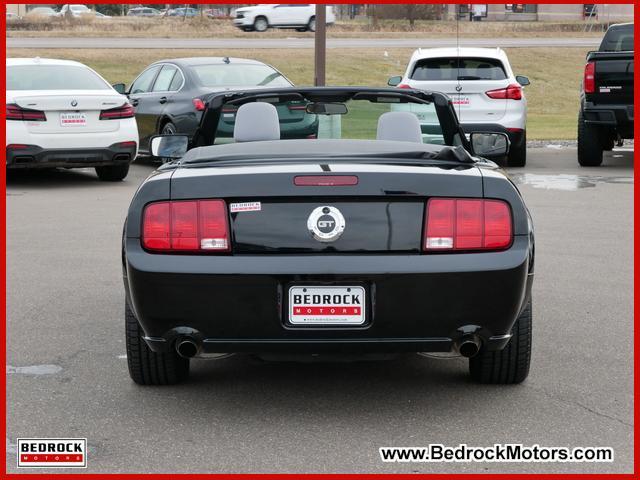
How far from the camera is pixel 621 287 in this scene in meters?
7.93

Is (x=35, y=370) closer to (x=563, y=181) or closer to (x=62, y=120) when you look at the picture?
(x=62, y=120)

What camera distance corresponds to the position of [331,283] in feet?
15.4

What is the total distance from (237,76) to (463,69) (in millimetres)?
3059

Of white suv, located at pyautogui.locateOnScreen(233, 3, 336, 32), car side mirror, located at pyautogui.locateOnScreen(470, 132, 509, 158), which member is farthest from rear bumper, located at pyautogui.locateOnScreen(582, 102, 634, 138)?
white suv, located at pyautogui.locateOnScreen(233, 3, 336, 32)

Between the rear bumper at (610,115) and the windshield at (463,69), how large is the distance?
135cm

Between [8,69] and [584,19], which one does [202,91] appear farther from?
[584,19]

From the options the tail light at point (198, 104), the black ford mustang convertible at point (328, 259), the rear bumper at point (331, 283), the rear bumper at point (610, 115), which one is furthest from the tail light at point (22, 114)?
the rear bumper at point (331, 283)

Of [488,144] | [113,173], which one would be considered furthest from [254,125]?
[113,173]

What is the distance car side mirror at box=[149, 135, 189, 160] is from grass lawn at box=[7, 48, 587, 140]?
25.0 metres

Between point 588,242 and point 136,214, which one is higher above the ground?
point 136,214

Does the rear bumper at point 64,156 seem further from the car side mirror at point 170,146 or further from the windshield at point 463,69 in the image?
the car side mirror at point 170,146

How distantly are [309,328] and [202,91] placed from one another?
447 inches

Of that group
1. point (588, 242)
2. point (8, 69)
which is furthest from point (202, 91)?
point (588, 242)

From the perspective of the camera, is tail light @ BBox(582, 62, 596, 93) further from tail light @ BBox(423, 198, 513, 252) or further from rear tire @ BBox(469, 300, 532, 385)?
tail light @ BBox(423, 198, 513, 252)
